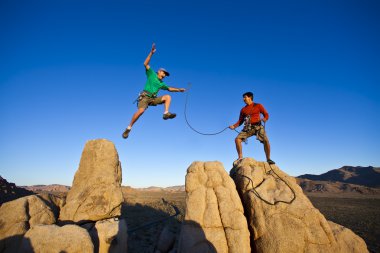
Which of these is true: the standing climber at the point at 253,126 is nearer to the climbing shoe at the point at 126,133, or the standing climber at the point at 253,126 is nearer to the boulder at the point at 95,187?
the climbing shoe at the point at 126,133

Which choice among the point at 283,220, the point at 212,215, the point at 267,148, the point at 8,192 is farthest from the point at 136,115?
the point at 8,192

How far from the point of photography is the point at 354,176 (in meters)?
81.7

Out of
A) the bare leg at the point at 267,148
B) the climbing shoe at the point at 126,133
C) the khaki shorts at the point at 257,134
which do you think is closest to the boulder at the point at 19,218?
the climbing shoe at the point at 126,133

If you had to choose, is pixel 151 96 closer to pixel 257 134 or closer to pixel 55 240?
pixel 257 134

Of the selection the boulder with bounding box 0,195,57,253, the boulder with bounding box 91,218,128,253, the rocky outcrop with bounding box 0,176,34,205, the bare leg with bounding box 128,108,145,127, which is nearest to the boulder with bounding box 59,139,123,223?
the boulder with bounding box 0,195,57,253

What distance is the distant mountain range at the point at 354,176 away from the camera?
74625 millimetres

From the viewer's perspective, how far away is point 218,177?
9578 mm

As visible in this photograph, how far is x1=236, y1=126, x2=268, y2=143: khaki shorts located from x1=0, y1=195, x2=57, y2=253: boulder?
8088 millimetres

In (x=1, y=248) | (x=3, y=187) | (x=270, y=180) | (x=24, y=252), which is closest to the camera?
(x=24, y=252)

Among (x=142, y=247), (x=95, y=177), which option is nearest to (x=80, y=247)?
(x=95, y=177)

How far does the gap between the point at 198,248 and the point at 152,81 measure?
21.0ft

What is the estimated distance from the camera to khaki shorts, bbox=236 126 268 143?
36.4 ft

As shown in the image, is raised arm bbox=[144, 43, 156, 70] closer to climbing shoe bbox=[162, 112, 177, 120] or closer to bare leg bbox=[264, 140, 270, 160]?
climbing shoe bbox=[162, 112, 177, 120]

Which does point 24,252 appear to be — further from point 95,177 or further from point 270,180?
point 270,180
